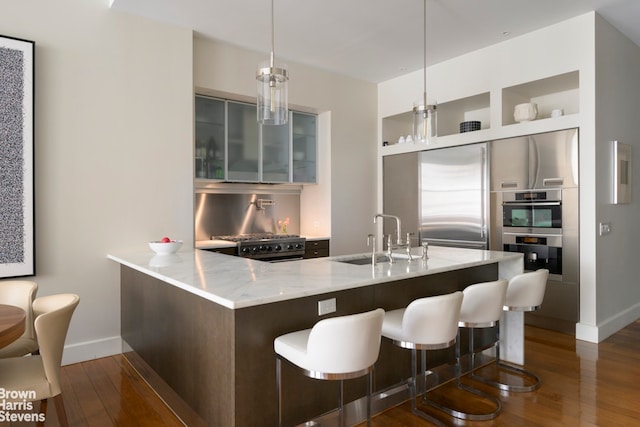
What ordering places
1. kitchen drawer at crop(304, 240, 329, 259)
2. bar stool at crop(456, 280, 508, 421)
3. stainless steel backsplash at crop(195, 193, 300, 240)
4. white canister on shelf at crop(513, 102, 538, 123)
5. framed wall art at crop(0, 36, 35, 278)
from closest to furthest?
bar stool at crop(456, 280, 508, 421), framed wall art at crop(0, 36, 35, 278), white canister on shelf at crop(513, 102, 538, 123), stainless steel backsplash at crop(195, 193, 300, 240), kitchen drawer at crop(304, 240, 329, 259)

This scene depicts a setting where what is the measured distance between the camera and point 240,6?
370 cm

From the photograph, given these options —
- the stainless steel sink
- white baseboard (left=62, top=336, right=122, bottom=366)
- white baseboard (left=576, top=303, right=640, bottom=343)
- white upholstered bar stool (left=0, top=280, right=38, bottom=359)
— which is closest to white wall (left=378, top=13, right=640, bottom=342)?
white baseboard (left=576, top=303, right=640, bottom=343)

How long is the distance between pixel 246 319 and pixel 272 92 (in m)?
1.45

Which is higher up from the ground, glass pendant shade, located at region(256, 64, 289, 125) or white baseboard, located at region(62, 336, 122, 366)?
glass pendant shade, located at region(256, 64, 289, 125)

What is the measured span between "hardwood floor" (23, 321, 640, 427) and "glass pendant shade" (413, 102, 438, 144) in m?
1.88

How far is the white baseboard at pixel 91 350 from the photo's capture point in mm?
3441

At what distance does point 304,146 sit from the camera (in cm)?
557

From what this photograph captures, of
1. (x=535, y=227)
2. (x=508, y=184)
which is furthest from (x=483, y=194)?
(x=535, y=227)

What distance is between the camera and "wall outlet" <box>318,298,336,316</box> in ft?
7.55

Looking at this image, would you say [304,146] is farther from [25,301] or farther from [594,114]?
[25,301]

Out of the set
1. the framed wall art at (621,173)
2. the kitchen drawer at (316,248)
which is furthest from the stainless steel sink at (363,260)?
the framed wall art at (621,173)

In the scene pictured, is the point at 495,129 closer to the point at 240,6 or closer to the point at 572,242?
the point at 572,242

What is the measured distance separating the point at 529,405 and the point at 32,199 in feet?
12.6

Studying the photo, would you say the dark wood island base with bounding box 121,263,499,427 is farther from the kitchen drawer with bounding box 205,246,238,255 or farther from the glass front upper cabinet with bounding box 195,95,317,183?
the glass front upper cabinet with bounding box 195,95,317,183
